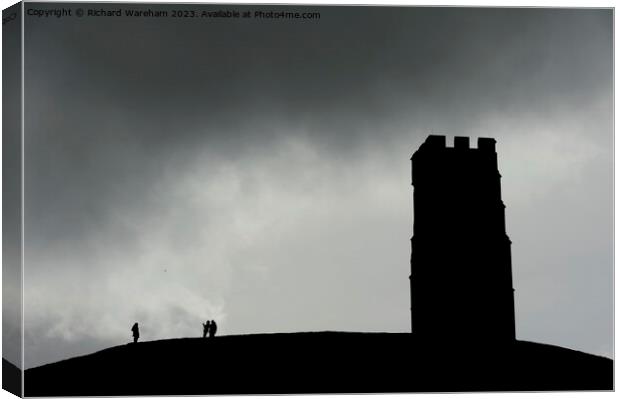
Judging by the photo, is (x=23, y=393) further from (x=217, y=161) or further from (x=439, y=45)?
(x=439, y=45)

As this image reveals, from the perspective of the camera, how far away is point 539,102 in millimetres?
20766

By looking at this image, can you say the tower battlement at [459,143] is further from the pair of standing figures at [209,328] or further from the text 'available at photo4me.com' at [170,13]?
the pair of standing figures at [209,328]

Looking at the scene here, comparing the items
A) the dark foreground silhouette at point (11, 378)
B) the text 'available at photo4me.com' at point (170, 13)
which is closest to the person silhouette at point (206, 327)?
the dark foreground silhouette at point (11, 378)

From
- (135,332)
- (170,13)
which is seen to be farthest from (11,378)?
(170,13)

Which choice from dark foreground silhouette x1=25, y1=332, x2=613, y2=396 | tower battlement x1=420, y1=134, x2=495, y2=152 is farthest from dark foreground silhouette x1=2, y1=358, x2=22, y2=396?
tower battlement x1=420, y1=134, x2=495, y2=152

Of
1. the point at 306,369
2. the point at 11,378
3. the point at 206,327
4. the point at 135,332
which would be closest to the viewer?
the point at 11,378

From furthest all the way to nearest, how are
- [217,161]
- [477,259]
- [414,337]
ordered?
[477,259] < [414,337] < [217,161]

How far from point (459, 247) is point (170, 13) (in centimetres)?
1043

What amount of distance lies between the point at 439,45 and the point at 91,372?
29.9 feet

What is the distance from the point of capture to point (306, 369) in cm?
2027

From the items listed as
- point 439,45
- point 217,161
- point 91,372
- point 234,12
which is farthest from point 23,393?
point 439,45

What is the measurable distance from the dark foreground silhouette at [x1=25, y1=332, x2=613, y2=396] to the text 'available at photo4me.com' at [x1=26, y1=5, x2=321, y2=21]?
6.17 meters

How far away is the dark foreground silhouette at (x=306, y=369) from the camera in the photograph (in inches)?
774

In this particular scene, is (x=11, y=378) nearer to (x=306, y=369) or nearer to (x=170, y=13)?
(x=306, y=369)
